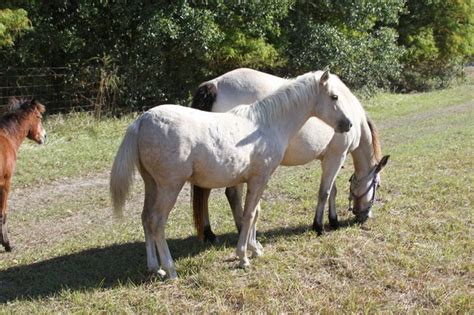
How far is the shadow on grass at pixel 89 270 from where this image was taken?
4398 millimetres

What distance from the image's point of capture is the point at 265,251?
17.0 feet

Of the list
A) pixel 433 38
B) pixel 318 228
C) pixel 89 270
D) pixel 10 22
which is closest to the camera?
pixel 89 270

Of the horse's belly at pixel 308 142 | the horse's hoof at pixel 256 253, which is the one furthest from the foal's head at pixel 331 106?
the horse's hoof at pixel 256 253

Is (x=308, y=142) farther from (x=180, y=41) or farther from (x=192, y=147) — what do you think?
(x=180, y=41)

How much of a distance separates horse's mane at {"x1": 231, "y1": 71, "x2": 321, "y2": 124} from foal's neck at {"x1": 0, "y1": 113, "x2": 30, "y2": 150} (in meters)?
2.98

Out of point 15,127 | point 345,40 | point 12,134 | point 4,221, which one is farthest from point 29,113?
point 345,40

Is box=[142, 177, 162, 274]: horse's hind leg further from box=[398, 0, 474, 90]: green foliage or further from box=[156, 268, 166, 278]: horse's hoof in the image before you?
box=[398, 0, 474, 90]: green foliage

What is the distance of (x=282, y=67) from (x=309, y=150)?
12.2m

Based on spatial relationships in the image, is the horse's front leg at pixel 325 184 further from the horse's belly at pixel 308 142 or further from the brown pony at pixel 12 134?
the brown pony at pixel 12 134

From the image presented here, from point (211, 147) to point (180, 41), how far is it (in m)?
9.54

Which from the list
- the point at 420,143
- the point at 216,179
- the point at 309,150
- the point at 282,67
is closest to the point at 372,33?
the point at 282,67

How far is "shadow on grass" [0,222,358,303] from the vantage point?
440 centimetres

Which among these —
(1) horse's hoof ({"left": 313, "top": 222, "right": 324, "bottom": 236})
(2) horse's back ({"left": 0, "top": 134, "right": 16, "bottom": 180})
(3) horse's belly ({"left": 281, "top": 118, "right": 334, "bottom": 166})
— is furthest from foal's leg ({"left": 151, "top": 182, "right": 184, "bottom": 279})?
(2) horse's back ({"left": 0, "top": 134, "right": 16, "bottom": 180})

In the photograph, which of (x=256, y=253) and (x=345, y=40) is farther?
(x=345, y=40)
